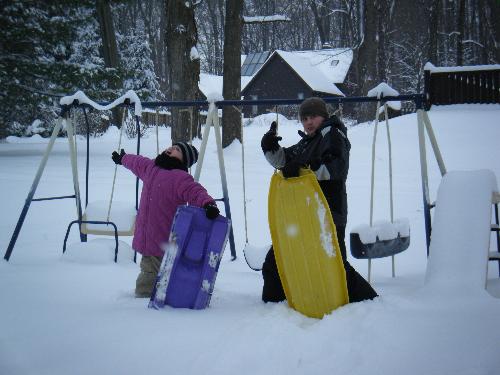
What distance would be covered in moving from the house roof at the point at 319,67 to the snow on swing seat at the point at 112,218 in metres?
26.1

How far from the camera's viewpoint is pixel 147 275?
10.8 feet

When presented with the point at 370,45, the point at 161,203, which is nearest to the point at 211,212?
the point at 161,203

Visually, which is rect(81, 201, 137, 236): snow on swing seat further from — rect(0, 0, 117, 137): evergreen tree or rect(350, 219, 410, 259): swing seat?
rect(0, 0, 117, 137): evergreen tree

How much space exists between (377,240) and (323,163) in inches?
31.7

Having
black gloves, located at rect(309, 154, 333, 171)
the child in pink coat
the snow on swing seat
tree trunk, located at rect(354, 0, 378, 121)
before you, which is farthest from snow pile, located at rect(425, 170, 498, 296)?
tree trunk, located at rect(354, 0, 378, 121)

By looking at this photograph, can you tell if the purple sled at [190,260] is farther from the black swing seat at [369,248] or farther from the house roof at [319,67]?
the house roof at [319,67]

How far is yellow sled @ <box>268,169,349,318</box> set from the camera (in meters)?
2.66

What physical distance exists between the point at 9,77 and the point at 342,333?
13.3 m

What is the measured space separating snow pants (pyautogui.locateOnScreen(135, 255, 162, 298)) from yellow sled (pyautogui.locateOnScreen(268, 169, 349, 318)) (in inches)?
40.0

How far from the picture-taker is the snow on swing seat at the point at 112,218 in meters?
4.31

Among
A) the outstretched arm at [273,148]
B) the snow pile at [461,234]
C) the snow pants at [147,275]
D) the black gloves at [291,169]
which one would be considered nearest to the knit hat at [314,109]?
the outstretched arm at [273,148]

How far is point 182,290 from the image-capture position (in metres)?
2.92

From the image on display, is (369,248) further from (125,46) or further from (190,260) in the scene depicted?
(125,46)

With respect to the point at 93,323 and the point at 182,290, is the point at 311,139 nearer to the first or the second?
the point at 182,290
